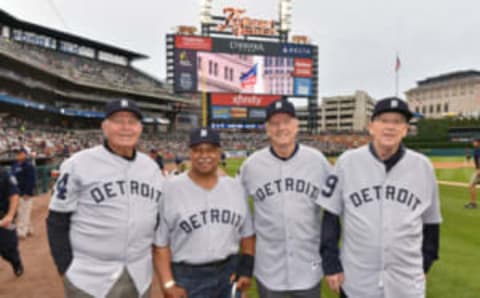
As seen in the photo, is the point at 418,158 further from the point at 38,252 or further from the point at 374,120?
the point at 38,252

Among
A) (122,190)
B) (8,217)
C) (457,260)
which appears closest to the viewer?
(122,190)

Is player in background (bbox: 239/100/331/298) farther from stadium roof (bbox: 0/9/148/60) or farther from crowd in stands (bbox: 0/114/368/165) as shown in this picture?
stadium roof (bbox: 0/9/148/60)

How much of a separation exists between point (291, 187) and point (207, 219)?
81 centimetres

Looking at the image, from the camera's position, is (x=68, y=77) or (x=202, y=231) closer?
(x=202, y=231)

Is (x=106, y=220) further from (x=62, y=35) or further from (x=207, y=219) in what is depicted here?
(x=62, y=35)

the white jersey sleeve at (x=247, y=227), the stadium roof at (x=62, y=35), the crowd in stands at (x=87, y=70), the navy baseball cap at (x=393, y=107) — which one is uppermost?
the stadium roof at (x=62, y=35)

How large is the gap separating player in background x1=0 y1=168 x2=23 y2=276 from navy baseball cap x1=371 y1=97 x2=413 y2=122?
562cm

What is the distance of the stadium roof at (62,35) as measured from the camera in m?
49.6

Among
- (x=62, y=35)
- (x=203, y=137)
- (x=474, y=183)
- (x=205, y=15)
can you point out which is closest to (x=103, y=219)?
(x=203, y=137)

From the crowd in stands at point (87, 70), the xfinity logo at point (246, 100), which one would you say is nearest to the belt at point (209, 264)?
the crowd in stands at point (87, 70)

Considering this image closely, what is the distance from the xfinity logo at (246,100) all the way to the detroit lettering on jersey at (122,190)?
4706 centimetres

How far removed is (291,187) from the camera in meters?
3.09

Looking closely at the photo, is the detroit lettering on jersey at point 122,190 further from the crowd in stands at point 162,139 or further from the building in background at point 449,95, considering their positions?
the building in background at point 449,95

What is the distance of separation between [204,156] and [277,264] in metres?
1.16
